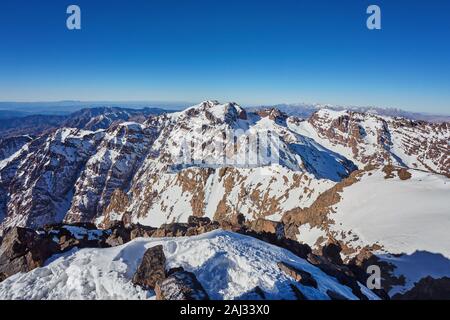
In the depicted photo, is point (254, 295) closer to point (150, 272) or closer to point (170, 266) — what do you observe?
point (170, 266)

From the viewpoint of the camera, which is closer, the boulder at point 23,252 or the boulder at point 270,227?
the boulder at point 23,252

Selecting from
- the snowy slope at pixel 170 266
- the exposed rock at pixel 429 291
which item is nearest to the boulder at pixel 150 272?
the snowy slope at pixel 170 266

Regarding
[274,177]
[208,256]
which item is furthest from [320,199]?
[208,256]

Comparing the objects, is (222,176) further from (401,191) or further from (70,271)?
(70,271)

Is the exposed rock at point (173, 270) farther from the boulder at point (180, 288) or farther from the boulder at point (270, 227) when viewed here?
the boulder at point (270, 227)

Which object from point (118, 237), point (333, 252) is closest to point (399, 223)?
point (333, 252)

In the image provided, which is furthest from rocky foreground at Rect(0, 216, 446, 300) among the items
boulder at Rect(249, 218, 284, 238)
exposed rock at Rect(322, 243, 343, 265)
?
boulder at Rect(249, 218, 284, 238)

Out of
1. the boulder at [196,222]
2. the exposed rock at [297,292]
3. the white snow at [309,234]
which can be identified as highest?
the exposed rock at [297,292]
